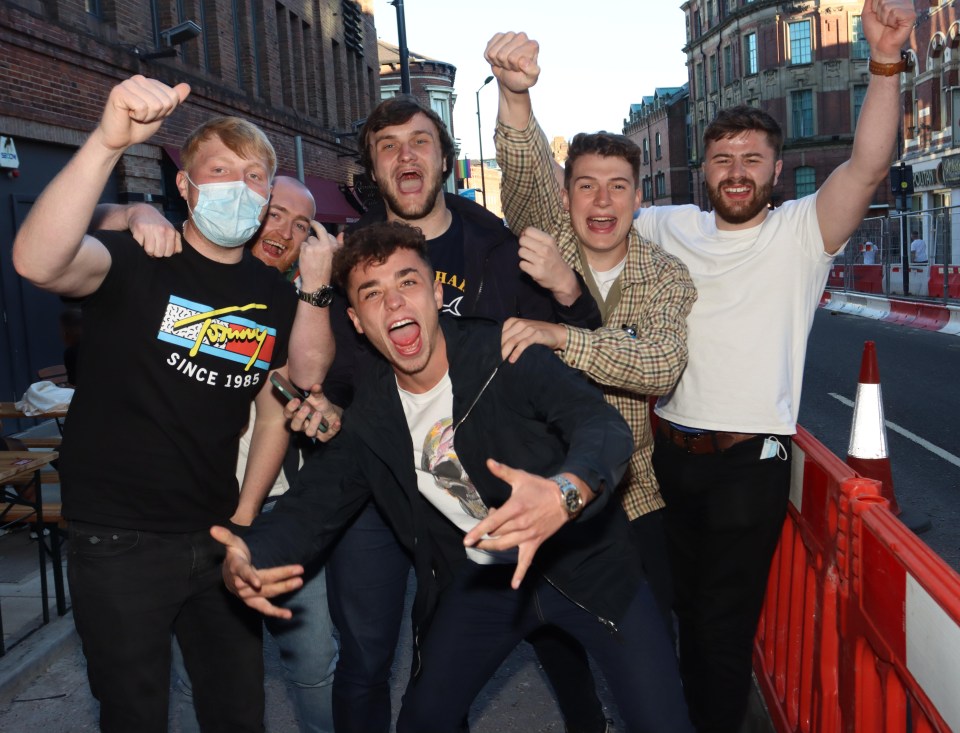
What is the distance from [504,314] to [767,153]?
122cm

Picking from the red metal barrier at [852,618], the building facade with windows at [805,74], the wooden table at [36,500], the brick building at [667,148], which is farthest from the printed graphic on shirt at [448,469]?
the brick building at [667,148]

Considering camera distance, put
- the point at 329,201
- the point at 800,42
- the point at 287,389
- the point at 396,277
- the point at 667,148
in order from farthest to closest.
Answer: the point at 667,148
the point at 800,42
the point at 329,201
the point at 287,389
the point at 396,277

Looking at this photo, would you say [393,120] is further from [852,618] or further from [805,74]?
[805,74]

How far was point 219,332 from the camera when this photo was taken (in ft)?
9.85

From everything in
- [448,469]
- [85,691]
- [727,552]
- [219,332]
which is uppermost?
[219,332]

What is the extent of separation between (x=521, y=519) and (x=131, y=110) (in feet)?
4.98

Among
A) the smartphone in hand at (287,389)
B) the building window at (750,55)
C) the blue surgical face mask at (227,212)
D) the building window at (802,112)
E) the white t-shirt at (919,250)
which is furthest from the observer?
the building window at (750,55)

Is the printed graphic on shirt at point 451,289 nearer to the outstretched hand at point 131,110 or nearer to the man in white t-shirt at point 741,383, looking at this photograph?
the man in white t-shirt at point 741,383

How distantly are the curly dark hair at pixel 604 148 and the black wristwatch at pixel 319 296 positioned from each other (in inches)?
41.3

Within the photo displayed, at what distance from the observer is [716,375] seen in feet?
11.7

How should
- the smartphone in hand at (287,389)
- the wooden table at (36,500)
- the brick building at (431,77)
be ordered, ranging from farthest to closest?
the brick building at (431,77), the wooden table at (36,500), the smartphone in hand at (287,389)

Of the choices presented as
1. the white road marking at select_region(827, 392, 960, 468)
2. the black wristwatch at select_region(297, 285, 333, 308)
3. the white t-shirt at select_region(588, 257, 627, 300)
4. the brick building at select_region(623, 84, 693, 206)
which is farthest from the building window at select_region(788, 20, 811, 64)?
the black wristwatch at select_region(297, 285, 333, 308)

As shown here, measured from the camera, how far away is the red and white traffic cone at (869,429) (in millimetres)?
5656

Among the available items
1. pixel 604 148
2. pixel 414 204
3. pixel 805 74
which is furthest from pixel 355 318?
pixel 805 74
